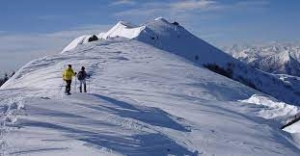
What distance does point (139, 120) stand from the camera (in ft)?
85.0

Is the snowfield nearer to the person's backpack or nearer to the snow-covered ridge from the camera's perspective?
the person's backpack

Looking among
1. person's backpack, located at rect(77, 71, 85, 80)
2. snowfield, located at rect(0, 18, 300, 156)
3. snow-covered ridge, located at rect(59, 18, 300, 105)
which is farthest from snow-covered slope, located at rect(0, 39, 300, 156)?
snow-covered ridge, located at rect(59, 18, 300, 105)

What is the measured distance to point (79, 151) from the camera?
57.5 feet

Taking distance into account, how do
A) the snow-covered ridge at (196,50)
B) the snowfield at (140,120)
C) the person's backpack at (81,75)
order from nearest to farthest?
the snowfield at (140,120)
the person's backpack at (81,75)
the snow-covered ridge at (196,50)

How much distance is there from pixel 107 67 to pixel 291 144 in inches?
1299

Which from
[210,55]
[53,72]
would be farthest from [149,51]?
[210,55]

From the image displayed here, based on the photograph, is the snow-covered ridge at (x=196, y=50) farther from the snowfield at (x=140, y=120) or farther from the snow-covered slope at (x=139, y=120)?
the snow-covered slope at (x=139, y=120)

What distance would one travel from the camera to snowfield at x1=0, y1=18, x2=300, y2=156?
1913 cm

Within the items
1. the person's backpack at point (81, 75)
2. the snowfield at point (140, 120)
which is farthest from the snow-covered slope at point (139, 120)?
the person's backpack at point (81, 75)

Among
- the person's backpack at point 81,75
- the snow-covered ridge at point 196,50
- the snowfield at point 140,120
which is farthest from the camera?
the snow-covered ridge at point 196,50

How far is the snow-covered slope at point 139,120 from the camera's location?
19156 millimetres

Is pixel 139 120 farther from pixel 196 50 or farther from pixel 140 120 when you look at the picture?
pixel 196 50

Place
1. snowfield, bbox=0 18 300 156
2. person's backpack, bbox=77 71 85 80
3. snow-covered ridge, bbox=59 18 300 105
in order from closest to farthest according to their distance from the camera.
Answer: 1. snowfield, bbox=0 18 300 156
2. person's backpack, bbox=77 71 85 80
3. snow-covered ridge, bbox=59 18 300 105

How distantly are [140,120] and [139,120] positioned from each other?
163 millimetres
